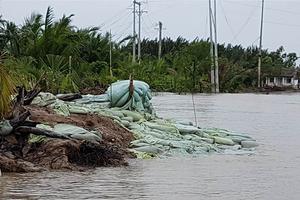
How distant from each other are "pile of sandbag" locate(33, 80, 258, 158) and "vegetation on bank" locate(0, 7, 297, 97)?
132 cm

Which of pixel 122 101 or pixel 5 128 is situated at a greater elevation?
pixel 122 101

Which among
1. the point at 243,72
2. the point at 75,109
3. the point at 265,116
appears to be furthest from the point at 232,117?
the point at 243,72

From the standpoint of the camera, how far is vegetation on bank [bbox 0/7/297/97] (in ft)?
86.7

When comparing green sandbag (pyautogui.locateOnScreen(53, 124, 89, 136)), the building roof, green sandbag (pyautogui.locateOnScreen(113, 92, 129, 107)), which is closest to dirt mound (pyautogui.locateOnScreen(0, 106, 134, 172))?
green sandbag (pyautogui.locateOnScreen(53, 124, 89, 136))

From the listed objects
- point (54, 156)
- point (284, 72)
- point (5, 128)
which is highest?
point (284, 72)

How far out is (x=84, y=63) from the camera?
36.9 metres

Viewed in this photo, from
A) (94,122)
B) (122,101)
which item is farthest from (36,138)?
(122,101)

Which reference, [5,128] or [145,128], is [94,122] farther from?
[5,128]

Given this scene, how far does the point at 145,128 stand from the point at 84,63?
2235 cm

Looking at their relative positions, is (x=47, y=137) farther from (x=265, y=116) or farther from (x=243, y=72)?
(x=243, y=72)

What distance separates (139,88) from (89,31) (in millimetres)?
24010

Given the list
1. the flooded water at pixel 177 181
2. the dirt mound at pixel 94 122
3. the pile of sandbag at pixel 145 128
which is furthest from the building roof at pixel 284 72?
the flooded water at pixel 177 181

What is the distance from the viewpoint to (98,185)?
9.09 m

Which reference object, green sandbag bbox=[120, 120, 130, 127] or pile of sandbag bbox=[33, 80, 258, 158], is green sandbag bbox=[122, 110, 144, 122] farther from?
green sandbag bbox=[120, 120, 130, 127]
